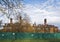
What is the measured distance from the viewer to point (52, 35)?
475 cm

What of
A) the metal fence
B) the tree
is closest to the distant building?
the metal fence

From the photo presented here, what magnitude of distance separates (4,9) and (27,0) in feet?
2.68

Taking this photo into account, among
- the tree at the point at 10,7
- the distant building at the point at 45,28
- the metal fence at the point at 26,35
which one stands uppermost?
the tree at the point at 10,7

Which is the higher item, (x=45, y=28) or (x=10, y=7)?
(x=10, y=7)

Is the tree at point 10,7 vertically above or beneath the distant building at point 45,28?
above

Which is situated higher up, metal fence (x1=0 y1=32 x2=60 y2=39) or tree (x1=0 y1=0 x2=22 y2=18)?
tree (x1=0 y1=0 x2=22 y2=18)

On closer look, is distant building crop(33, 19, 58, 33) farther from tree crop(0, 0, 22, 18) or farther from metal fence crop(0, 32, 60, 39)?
tree crop(0, 0, 22, 18)

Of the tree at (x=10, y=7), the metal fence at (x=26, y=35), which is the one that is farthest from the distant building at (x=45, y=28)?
the tree at (x=10, y=7)

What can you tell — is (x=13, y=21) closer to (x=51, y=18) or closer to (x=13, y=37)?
(x=13, y=37)

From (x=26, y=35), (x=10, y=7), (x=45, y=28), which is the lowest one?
(x=26, y=35)

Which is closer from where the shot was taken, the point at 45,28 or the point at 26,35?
the point at 45,28

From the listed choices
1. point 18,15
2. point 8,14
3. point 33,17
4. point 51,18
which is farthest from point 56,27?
point 8,14

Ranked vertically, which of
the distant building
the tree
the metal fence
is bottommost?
the metal fence

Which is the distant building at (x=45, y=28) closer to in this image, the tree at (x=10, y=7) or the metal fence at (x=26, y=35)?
the metal fence at (x=26, y=35)
